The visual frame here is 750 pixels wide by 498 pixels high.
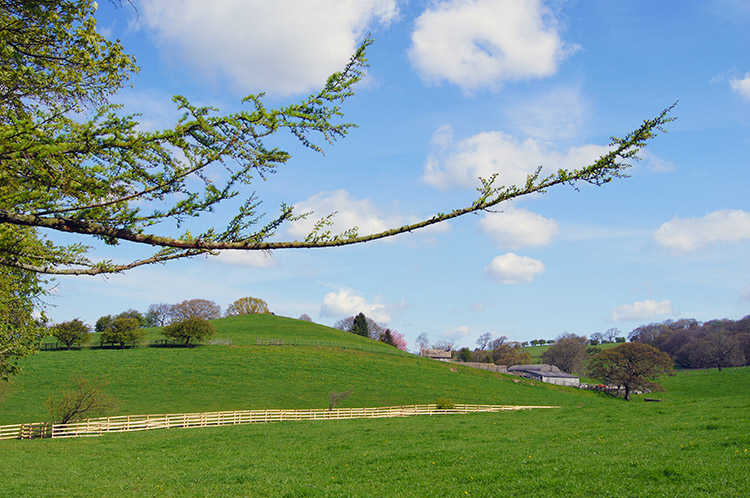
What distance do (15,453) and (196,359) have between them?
35437 mm

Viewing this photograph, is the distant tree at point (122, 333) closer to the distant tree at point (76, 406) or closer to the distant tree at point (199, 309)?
the distant tree at point (76, 406)

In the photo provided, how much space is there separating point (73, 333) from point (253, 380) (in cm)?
Result: 2718

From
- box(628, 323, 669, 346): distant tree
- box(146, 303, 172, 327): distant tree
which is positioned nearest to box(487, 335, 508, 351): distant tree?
box(628, 323, 669, 346): distant tree

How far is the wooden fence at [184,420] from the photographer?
93.0ft

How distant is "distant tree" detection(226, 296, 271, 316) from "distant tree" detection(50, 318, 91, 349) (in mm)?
59659

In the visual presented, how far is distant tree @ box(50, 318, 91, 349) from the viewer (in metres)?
60.1

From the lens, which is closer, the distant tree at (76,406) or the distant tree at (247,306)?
the distant tree at (76,406)

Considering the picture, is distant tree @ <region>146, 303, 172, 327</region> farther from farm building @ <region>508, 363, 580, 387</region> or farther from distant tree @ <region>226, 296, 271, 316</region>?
farm building @ <region>508, 363, 580, 387</region>

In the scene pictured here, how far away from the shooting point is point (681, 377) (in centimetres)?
8238

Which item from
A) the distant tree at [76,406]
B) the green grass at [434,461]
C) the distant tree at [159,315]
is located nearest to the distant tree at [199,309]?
the distant tree at [159,315]

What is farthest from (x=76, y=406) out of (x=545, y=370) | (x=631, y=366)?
(x=545, y=370)

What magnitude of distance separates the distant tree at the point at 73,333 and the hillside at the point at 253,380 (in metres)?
2.95

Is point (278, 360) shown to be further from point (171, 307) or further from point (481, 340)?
point (481, 340)

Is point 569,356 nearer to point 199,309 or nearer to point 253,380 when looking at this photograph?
point 253,380
